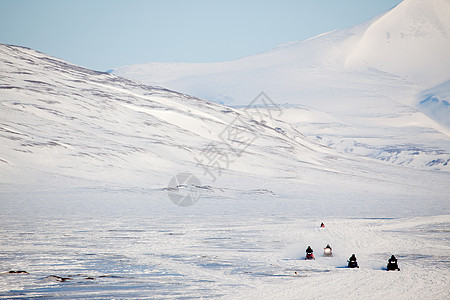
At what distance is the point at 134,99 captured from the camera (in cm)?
15162

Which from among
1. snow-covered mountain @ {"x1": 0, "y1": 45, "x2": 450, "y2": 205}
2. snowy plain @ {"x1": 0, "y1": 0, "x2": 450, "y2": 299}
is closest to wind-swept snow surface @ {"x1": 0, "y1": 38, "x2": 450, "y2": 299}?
snowy plain @ {"x1": 0, "y1": 0, "x2": 450, "y2": 299}

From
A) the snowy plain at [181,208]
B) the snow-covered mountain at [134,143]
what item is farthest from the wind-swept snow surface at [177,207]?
the snow-covered mountain at [134,143]

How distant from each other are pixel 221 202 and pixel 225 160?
4575cm

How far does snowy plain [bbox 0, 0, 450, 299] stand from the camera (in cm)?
2027

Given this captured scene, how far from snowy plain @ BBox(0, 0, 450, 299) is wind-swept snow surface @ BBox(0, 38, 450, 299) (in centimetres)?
17

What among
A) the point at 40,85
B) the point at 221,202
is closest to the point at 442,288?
the point at 221,202

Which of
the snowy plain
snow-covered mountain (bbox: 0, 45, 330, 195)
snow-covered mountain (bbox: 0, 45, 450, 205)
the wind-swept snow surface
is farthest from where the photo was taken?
snow-covered mountain (bbox: 0, 45, 330, 195)

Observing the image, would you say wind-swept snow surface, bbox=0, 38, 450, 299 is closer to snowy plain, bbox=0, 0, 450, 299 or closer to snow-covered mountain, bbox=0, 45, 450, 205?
snowy plain, bbox=0, 0, 450, 299

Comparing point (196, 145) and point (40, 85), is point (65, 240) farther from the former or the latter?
point (40, 85)

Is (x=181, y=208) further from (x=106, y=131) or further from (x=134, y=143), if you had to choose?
(x=106, y=131)

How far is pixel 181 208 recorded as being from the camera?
57.0 m

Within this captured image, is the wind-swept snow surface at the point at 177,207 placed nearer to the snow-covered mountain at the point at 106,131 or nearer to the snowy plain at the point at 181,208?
the snowy plain at the point at 181,208

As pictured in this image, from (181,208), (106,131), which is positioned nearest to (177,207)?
(181,208)

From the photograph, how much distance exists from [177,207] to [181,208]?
108 centimetres
